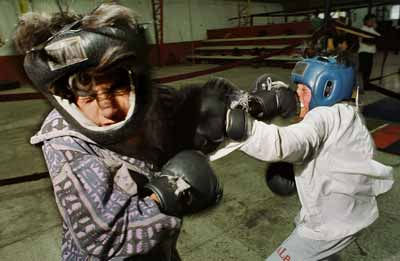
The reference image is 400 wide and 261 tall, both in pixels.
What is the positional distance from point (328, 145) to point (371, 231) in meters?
1.08

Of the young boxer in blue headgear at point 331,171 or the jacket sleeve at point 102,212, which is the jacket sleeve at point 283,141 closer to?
the young boxer in blue headgear at point 331,171

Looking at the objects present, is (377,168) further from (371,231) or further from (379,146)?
(379,146)

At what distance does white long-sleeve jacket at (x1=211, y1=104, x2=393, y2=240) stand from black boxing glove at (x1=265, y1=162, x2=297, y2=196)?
0.58 ft

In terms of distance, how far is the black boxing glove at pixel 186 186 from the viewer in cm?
70

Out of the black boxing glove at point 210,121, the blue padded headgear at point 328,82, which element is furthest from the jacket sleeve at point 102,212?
the blue padded headgear at point 328,82

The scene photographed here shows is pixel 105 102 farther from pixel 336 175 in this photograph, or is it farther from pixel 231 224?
pixel 231 224

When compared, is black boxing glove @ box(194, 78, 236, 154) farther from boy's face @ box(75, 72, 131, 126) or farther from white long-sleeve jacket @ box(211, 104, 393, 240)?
boy's face @ box(75, 72, 131, 126)

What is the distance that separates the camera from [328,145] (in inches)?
45.0

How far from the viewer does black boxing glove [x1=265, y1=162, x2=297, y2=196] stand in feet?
4.72

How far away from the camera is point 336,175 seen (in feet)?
3.85

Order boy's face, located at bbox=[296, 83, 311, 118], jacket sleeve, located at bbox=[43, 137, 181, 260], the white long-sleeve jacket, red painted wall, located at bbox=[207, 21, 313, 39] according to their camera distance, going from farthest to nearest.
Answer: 1. red painted wall, located at bbox=[207, 21, 313, 39]
2. boy's face, located at bbox=[296, 83, 311, 118]
3. the white long-sleeve jacket
4. jacket sleeve, located at bbox=[43, 137, 181, 260]

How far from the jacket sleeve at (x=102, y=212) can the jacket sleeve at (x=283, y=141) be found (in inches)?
18.0

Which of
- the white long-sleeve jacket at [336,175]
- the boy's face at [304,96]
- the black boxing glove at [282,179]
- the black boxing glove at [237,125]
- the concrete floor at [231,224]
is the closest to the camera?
the black boxing glove at [237,125]

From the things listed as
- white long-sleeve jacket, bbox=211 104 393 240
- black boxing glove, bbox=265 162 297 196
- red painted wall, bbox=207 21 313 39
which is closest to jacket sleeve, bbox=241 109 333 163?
white long-sleeve jacket, bbox=211 104 393 240
